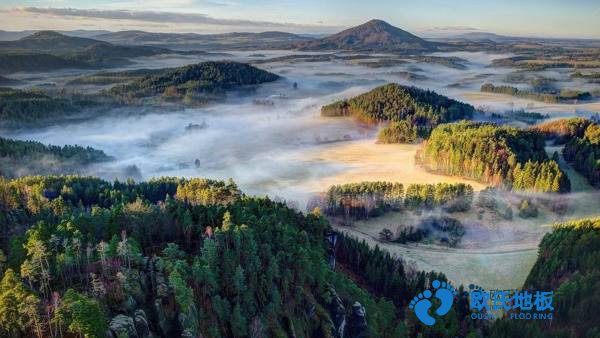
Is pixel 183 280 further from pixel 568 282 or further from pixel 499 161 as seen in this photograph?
pixel 499 161

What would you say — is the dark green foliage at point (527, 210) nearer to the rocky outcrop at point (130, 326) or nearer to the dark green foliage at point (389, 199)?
the dark green foliage at point (389, 199)

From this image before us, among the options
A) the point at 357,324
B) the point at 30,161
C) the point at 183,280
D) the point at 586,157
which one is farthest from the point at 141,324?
the point at 586,157

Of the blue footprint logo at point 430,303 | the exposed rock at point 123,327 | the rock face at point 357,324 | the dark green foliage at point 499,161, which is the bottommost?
the blue footprint logo at point 430,303

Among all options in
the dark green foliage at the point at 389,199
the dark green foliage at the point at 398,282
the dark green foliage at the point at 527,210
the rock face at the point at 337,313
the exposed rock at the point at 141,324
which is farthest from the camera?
the dark green foliage at the point at 389,199

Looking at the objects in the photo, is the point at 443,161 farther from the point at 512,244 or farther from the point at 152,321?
the point at 152,321

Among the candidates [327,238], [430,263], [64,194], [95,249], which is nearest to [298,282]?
[95,249]

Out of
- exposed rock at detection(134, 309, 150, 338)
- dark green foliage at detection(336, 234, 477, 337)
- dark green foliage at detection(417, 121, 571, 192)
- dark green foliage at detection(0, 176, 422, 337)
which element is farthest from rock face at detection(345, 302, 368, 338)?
dark green foliage at detection(417, 121, 571, 192)

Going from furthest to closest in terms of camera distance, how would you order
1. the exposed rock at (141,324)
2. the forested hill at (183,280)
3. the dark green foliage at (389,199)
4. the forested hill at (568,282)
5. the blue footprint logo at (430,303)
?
the dark green foliage at (389,199) → the blue footprint logo at (430,303) → the forested hill at (568,282) → the exposed rock at (141,324) → the forested hill at (183,280)

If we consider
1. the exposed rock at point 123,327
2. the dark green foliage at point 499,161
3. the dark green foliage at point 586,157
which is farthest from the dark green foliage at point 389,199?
the exposed rock at point 123,327
